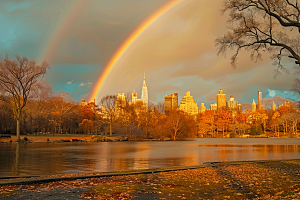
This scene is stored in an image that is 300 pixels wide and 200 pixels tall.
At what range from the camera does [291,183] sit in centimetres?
1102

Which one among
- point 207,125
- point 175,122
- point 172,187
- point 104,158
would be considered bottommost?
point 104,158

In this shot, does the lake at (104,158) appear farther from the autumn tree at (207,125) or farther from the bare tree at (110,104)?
the autumn tree at (207,125)

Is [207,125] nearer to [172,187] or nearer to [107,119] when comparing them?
[107,119]

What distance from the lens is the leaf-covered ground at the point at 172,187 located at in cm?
880

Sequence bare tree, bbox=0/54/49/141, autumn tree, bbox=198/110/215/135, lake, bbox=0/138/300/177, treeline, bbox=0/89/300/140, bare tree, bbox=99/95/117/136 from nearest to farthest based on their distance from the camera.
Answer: lake, bbox=0/138/300/177
bare tree, bbox=0/54/49/141
treeline, bbox=0/89/300/140
bare tree, bbox=99/95/117/136
autumn tree, bbox=198/110/215/135

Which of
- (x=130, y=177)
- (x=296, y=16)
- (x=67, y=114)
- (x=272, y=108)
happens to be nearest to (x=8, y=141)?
(x=67, y=114)

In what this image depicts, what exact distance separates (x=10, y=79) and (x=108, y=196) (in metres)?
51.4

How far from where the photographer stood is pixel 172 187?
33.5 feet

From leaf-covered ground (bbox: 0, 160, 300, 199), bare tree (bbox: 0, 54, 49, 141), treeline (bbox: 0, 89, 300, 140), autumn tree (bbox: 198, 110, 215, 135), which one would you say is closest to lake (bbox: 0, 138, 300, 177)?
leaf-covered ground (bbox: 0, 160, 300, 199)

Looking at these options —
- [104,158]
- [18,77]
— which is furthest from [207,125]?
[104,158]

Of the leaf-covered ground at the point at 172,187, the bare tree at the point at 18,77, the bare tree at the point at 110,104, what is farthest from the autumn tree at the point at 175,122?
the leaf-covered ground at the point at 172,187

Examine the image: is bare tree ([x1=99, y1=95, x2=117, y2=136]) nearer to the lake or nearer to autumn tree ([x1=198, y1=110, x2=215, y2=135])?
the lake

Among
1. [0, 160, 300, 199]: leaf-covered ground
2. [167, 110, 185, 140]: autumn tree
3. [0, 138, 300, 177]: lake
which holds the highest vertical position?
[167, 110, 185, 140]: autumn tree

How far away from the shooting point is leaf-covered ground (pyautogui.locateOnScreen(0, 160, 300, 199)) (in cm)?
880
